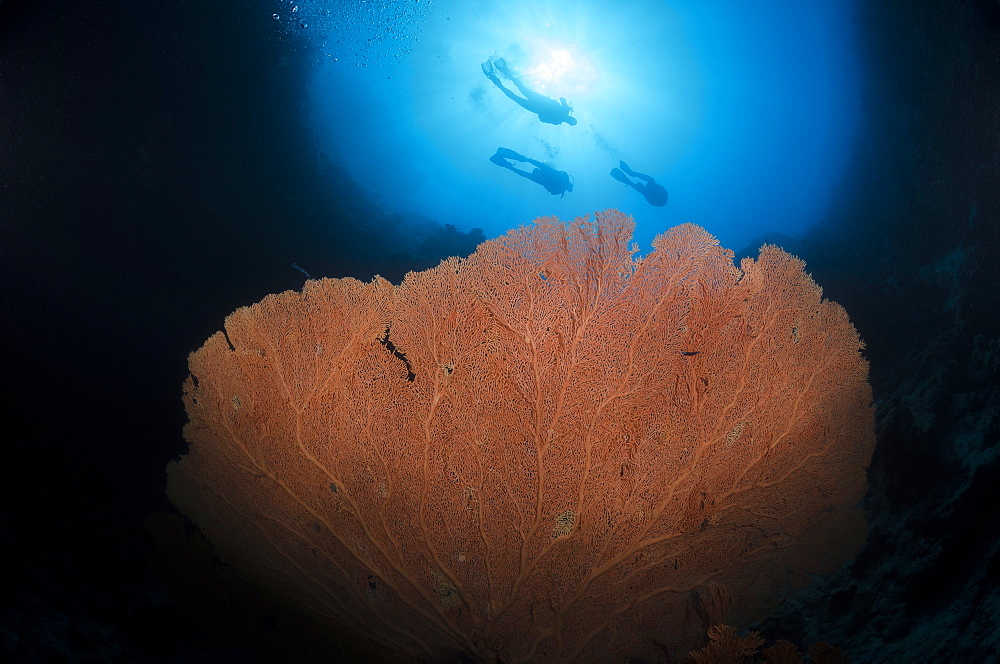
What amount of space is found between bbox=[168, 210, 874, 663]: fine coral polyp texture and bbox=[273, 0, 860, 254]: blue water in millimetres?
9033

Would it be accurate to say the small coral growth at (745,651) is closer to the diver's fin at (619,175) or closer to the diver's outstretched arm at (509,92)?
the diver's outstretched arm at (509,92)

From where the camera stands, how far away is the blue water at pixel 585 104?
10477 mm

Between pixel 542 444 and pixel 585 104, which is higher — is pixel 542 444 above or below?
below

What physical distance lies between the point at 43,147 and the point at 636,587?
26.8 feet

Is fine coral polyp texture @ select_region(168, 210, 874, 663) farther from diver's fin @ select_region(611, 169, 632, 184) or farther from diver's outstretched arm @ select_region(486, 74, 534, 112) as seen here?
diver's fin @ select_region(611, 169, 632, 184)

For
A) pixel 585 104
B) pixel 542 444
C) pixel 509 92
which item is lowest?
pixel 542 444

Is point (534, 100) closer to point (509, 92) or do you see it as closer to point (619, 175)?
point (509, 92)

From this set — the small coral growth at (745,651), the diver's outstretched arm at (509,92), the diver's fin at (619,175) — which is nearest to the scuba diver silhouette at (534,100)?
the diver's outstretched arm at (509,92)

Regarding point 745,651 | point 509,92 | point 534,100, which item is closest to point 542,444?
point 745,651

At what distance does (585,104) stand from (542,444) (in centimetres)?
1456

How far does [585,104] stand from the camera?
13.6m

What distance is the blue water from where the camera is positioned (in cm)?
1048

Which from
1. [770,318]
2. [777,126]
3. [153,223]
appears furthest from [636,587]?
[777,126]

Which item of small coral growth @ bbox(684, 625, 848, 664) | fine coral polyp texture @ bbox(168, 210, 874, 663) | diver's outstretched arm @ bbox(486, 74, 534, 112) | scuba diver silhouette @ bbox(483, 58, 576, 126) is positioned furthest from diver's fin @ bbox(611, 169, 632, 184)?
small coral growth @ bbox(684, 625, 848, 664)
